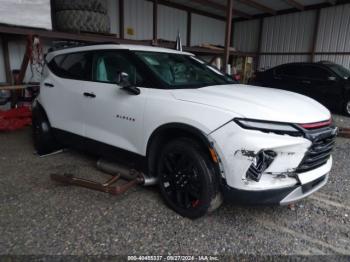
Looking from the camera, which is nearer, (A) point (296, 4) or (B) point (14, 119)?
(B) point (14, 119)

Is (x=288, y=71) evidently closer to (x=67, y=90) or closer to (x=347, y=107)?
(x=347, y=107)

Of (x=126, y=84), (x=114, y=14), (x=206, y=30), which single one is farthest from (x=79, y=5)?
(x=206, y=30)

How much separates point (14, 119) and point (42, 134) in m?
2.23

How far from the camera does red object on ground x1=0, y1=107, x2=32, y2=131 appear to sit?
5271mm

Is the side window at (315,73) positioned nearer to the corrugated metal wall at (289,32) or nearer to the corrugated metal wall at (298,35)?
the corrugated metal wall at (298,35)

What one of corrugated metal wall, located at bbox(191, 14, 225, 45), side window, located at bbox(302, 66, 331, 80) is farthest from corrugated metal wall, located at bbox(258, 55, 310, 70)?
side window, located at bbox(302, 66, 331, 80)

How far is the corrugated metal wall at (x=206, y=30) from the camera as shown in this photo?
13.7 meters

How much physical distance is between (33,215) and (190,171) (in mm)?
1482

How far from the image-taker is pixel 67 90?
3369 mm

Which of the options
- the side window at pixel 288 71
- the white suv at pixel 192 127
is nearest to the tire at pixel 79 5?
the white suv at pixel 192 127

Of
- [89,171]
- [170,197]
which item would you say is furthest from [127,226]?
[89,171]

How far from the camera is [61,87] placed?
11.4 ft

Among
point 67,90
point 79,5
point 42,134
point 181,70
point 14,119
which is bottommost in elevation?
point 14,119

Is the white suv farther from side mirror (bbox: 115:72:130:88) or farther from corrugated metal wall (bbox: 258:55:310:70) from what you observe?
corrugated metal wall (bbox: 258:55:310:70)
